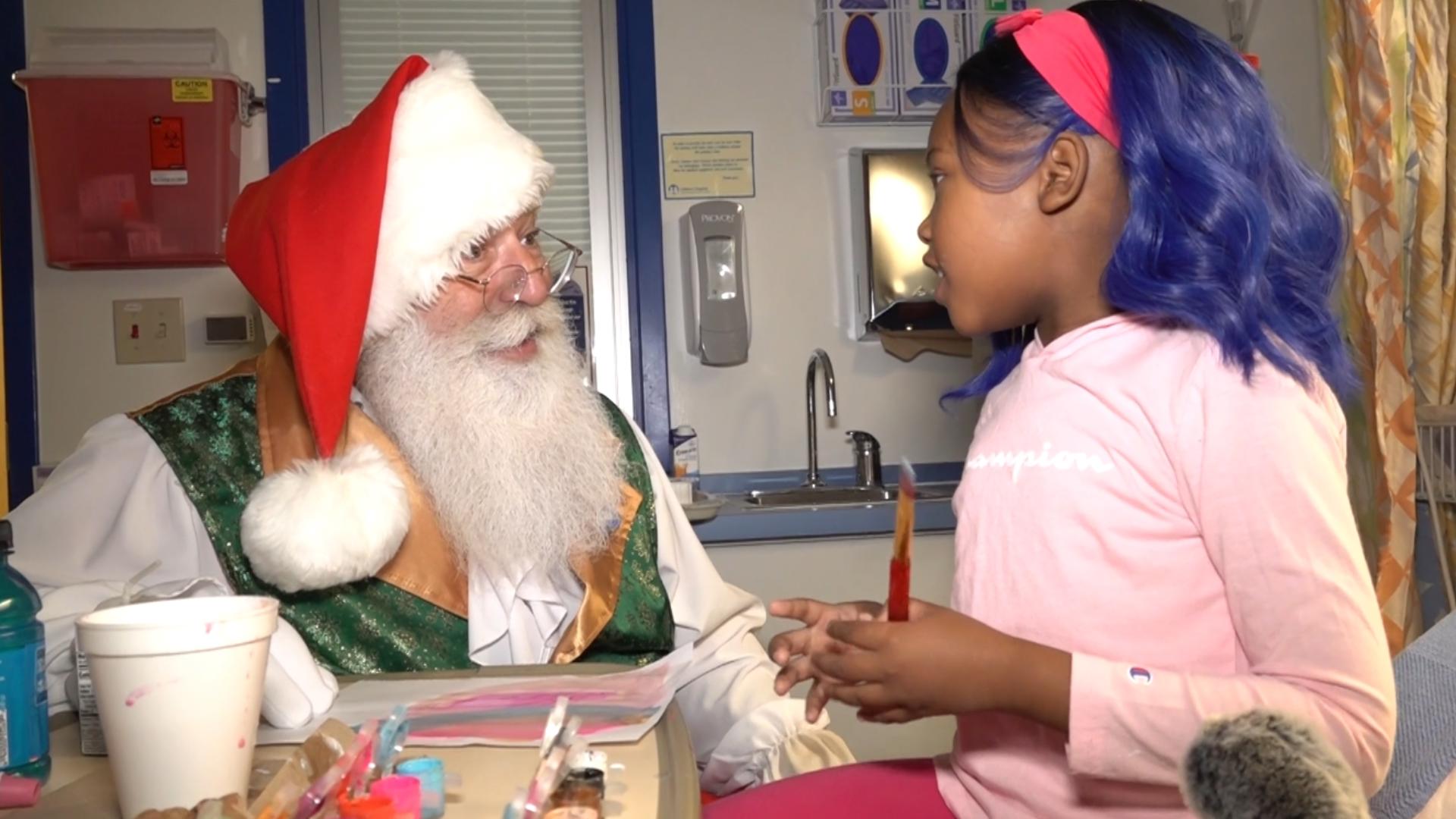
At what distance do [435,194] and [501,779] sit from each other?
1.01m

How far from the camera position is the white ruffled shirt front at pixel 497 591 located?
137cm

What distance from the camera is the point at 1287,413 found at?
0.85 m

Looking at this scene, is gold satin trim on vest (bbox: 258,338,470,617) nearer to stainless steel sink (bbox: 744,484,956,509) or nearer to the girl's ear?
the girl's ear

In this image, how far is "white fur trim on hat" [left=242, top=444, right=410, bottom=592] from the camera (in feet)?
4.40

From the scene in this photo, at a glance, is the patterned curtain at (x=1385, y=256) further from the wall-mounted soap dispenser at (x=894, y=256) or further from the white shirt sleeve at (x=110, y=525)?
the white shirt sleeve at (x=110, y=525)

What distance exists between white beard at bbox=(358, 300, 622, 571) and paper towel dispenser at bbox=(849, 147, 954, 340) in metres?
1.49

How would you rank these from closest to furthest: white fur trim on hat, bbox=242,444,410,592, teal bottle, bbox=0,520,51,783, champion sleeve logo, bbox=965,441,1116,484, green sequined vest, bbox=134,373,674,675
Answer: teal bottle, bbox=0,520,51,783, champion sleeve logo, bbox=965,441,1116,484, white fur trim on hat, bbox=242,444,410,592, green sequined vest, bbox=134,373,674,675

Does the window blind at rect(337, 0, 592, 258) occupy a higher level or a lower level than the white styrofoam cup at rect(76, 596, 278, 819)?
higher

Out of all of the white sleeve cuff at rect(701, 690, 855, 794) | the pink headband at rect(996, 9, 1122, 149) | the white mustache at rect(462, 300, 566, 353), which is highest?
the pink headband at rect(996, 9, 1122, 149)

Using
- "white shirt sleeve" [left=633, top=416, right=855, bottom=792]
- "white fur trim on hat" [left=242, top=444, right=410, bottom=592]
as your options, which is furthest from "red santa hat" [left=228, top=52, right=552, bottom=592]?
"white shirt sleeve" [left=633, top=416, right=855, bottom=792]

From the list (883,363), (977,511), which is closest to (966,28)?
(883,363)

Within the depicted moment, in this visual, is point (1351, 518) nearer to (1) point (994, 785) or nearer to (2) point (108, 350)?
(1) point (994, 785)

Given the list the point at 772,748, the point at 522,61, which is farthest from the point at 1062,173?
the point at 522,61

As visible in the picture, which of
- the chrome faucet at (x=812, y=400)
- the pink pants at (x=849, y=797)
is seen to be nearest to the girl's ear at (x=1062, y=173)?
the pink pants at (x=849, y=797)
